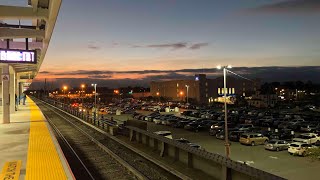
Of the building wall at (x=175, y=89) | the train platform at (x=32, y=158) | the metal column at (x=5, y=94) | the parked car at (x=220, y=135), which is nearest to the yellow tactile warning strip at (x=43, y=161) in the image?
the train platform at (x=32, y=158)

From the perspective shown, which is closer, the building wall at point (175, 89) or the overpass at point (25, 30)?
the overpass at point (25, 30)

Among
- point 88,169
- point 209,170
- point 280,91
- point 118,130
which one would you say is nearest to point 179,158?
point 209,170

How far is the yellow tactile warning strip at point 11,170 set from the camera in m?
9.60

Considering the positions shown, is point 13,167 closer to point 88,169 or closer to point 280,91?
point 88,169

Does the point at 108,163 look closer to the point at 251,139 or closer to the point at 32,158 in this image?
the point at 32,158

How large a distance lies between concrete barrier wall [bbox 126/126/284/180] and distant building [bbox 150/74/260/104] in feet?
256

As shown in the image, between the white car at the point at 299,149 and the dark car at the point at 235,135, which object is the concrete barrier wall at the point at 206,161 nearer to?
the white car at the point at 299,149

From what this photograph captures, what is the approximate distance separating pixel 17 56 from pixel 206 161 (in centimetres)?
1117

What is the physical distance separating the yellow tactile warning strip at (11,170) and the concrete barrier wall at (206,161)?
556cm

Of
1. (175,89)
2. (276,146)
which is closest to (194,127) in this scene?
(276,146)

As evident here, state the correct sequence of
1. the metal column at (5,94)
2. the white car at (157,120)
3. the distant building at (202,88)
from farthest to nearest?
1. the distant building at (202,88)
2. the white car at (157,120)
3. the metal column at (5,94)

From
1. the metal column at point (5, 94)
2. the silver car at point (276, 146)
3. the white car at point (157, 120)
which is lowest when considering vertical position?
the silver car at point (276, 146)

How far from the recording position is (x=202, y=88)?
98.7m

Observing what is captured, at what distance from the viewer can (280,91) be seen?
5340 inches
